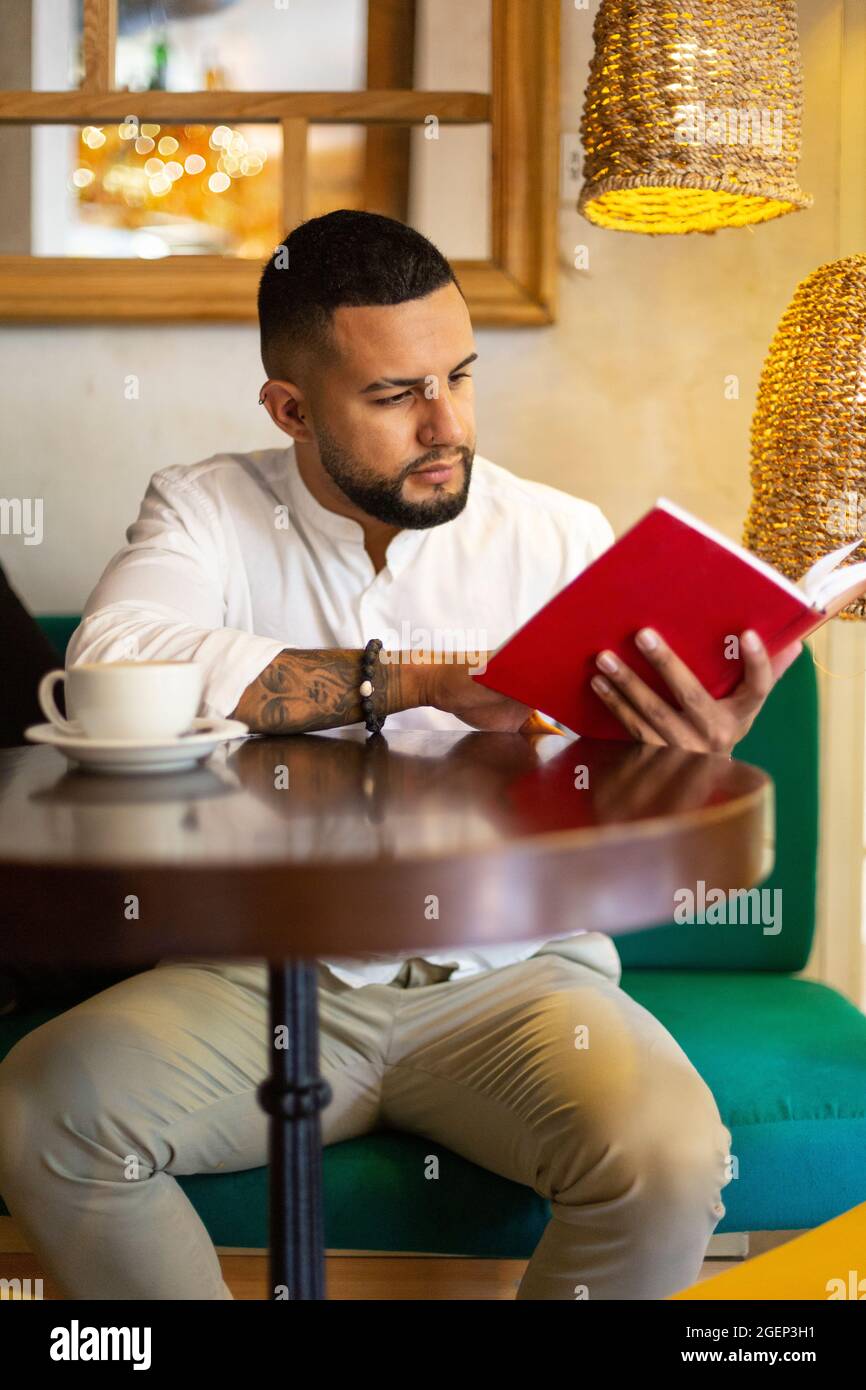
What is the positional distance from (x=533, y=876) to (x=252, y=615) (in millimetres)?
1011

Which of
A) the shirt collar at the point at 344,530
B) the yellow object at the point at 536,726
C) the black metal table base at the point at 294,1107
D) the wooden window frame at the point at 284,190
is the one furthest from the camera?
the wooden window frame at the point at 284,190

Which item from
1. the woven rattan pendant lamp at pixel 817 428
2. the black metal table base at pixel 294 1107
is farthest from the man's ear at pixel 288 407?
the black metal table base at pixel 294 1107

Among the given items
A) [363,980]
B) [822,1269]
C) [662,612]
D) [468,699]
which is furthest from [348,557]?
[822,1269]

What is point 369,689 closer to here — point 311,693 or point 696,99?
point 311,693

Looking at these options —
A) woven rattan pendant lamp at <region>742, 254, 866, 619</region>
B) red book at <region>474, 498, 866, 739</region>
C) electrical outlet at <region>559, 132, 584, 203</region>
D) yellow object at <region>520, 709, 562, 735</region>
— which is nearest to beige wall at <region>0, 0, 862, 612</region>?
electrical outlet at <region>559, 132, 584, 203</region>

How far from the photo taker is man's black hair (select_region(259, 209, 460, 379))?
1580mm

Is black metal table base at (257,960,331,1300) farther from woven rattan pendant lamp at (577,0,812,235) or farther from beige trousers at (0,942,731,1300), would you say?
woven rattan pendant lamp at (577,0,812,235)

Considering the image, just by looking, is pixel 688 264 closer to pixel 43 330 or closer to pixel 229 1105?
pixel 43 330

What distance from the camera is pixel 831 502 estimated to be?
5.71 ft

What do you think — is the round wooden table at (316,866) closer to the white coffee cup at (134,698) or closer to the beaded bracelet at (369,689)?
the white coffee cup at (134,698)

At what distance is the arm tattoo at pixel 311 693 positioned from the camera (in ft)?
4.15

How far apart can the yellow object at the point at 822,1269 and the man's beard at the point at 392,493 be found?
34.2 inches

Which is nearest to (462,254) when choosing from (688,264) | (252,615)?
(688,264)

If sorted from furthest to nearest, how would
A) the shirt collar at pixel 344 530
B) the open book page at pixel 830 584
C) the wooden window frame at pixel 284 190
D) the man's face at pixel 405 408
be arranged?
the wooden window frame at pixel 284 190, the shirt collar at pixel 344 530, the man's face at pixel 405 408, the open book page at pixel 830 584
